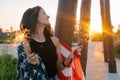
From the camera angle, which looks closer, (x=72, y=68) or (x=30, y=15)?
(x=30, y=15)

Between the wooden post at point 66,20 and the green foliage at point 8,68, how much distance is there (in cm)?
265

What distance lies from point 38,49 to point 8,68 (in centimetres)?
358

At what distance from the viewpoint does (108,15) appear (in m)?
14.2

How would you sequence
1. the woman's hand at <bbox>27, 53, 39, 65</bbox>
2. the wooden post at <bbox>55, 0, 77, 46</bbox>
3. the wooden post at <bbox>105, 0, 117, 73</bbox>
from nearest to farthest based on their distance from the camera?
the woman's hand at <bbox>27, 53, 39, 65</bbox>, the wooden post at <bbox>55, 0, 77, 46</bbox>, the wooden post at <bbox>105, 0, 117, 73</bbox>

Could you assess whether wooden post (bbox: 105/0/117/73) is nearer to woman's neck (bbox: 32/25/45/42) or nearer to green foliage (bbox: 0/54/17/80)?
green foliage (bbox: 0/54/17/80)

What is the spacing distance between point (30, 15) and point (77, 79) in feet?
3.24

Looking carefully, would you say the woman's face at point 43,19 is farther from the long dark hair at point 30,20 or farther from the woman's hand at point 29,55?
the woman's hand at point 29,55

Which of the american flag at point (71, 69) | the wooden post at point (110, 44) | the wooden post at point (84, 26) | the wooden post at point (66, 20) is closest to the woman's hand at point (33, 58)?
the american flag at point (71, 69)

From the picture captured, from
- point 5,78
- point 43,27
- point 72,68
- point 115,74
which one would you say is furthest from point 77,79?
point 115,74

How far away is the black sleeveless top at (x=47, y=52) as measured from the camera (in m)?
4.69

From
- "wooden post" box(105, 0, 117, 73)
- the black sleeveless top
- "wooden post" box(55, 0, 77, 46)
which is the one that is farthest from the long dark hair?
"wooden post" box(105, 0, 117, 73)

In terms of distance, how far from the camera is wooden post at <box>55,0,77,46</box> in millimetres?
5504

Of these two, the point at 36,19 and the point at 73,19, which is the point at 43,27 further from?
the point at 73,19

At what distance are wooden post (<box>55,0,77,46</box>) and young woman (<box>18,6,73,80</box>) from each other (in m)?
0.63
